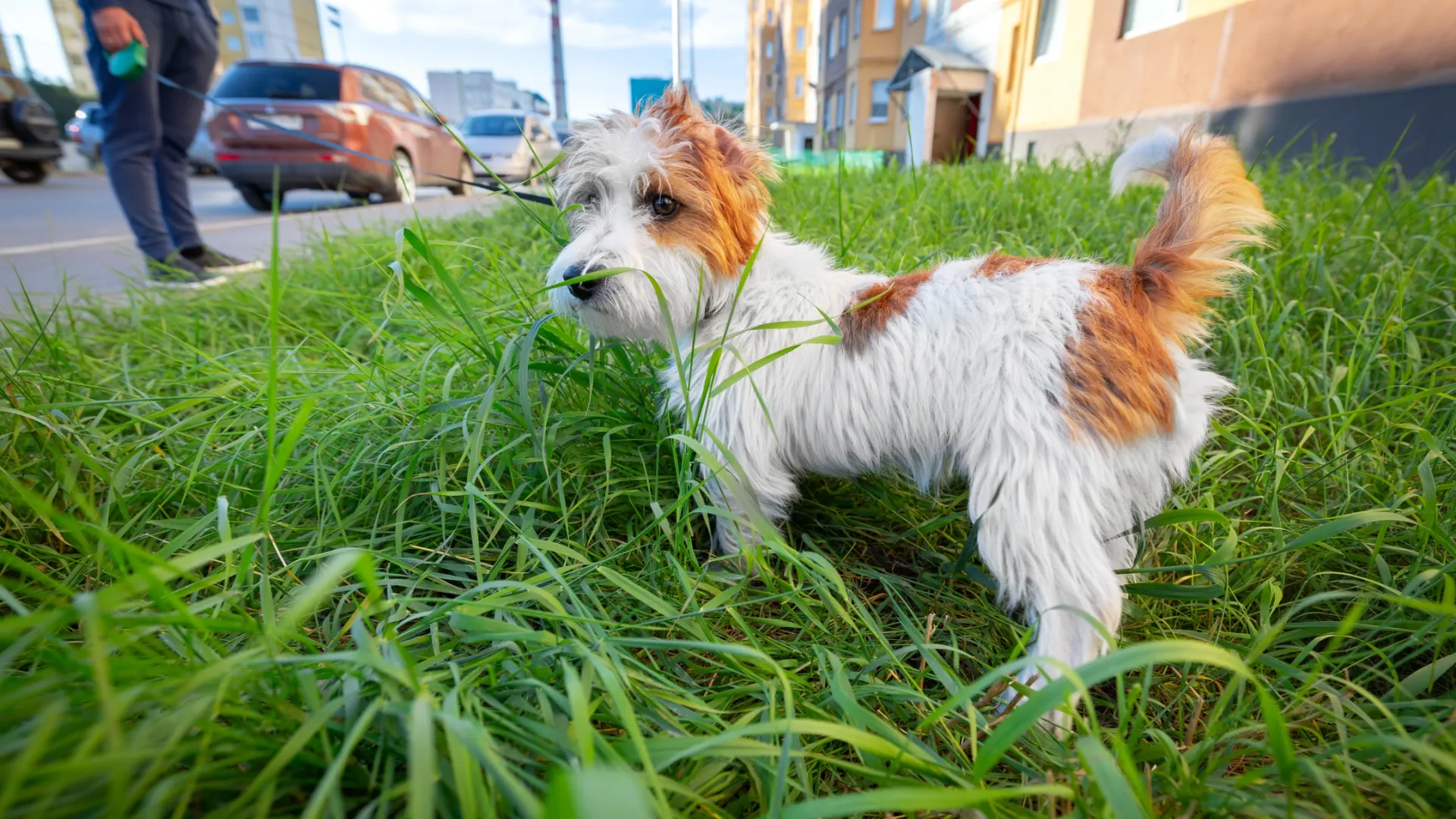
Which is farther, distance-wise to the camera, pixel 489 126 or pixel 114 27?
pixel 489 126

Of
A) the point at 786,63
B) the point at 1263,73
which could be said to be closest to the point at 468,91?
the point at 786,63

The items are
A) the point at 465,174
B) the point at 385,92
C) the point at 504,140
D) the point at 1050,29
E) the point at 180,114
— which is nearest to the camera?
the point at 180,114

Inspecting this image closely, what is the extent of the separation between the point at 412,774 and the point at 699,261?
1202 mm

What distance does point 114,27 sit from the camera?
331 centimetres

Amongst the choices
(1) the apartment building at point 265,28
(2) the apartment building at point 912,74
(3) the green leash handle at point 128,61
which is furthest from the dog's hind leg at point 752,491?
(1) the apartment building at point 265,28

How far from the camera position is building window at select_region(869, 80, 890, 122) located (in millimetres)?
21312

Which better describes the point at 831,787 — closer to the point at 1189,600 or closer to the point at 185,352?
the point at 1189,600

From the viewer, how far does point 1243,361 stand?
6.73ft

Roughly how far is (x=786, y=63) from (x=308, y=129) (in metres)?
40.1

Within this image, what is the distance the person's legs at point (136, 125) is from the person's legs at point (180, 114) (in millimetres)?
100

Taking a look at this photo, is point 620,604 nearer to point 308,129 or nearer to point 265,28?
point 308,129

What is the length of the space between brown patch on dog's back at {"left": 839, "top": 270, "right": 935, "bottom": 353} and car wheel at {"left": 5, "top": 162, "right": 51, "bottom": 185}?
57.0 feet

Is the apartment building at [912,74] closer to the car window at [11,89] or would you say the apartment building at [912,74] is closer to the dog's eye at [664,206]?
the dog's eye at [664,206]

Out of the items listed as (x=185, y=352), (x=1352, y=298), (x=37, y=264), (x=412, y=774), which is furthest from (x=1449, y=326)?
(x=37, y=264)
